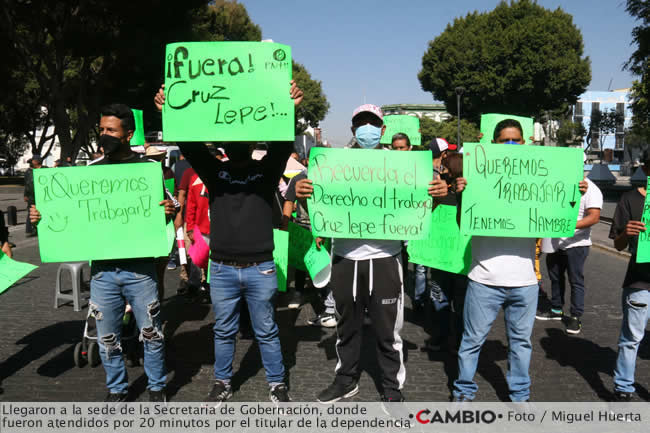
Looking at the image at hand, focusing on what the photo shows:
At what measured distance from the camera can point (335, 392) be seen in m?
3.87

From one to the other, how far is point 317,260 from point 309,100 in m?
59.4

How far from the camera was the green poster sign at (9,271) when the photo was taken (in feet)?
12.2

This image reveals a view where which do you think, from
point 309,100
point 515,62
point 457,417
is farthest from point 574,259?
point 309,100

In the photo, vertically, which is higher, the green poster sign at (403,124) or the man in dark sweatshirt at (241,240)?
the green poster sign at (403,124)

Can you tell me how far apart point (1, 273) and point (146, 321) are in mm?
1176

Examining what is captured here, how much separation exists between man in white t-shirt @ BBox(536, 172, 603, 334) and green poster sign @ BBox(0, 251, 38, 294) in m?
5.03

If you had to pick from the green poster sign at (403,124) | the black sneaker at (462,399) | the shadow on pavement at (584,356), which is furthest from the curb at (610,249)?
the black sneaker at (462,399)

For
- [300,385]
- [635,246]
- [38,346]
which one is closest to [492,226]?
[635,246]

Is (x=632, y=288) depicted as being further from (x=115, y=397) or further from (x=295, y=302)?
(x=295, y=302)

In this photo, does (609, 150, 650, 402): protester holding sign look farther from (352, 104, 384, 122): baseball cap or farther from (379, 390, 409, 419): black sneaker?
(352, 104, 384, 122): baseball cap

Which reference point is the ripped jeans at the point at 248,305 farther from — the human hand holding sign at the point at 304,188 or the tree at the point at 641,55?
the tree at the point at 641,55

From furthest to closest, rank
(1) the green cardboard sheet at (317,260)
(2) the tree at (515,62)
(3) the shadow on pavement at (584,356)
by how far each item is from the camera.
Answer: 1. (2) the tree at (515,62)
2. (1) the green cardboard sheet at (317,260)
3. (3) the shadow on pavement at (584,356)

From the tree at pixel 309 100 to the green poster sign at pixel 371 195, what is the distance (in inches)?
2206

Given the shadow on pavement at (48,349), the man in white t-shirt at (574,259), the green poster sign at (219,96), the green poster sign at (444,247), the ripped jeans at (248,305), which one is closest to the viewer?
the green poster sign at (219,96)
